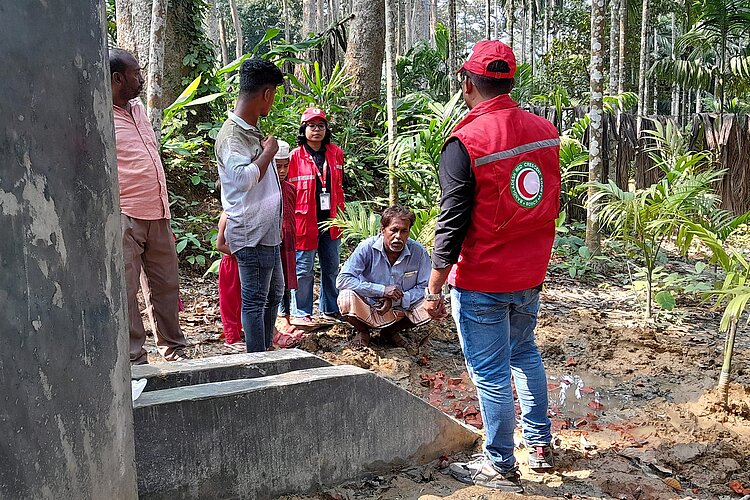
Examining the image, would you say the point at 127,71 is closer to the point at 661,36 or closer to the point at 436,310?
the point at 436,310

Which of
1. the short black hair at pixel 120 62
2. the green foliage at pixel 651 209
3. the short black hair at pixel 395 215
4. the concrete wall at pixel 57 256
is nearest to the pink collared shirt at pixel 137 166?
the short black hair at pixel 120 62

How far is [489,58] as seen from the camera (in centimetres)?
314

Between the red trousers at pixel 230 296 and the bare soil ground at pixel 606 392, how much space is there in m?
0.34

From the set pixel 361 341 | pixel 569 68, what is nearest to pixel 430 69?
pixel 569 68

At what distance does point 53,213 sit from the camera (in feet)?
5.16

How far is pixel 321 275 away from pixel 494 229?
10.5ft

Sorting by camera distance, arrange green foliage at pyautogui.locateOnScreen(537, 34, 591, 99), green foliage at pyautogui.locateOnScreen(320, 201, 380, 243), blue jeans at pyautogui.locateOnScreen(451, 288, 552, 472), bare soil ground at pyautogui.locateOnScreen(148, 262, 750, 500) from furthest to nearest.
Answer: green foliage at pyautogui.locateOnScreen(537, 34, 591, 99) < green foliage at pyautogui.locateOnScreen(320, 201, 380, 243) < bare soil ground at pyautogui.locateOnScreen(148, 262, 750, 500) < blue jeans at pyautogui.locateOnScreen(451, 288, 552, 472)

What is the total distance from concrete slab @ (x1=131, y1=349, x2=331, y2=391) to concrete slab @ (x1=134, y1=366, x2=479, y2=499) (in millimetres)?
334

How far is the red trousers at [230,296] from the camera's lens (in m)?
4.89

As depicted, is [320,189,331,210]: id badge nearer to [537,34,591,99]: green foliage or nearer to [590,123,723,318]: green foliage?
[590,123,723,318]: green foliage

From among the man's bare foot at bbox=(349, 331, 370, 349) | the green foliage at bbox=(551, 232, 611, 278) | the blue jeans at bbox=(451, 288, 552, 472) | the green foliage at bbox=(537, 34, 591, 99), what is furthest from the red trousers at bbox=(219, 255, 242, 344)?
the green foliage at bbox=(537, 34, 591, 99)

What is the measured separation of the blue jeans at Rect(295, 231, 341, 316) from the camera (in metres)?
5.99

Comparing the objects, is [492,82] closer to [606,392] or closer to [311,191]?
[606,392]

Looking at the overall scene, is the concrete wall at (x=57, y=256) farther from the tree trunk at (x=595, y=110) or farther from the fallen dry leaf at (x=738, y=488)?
the tree trunk at (x=595, y=110)
